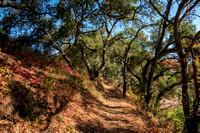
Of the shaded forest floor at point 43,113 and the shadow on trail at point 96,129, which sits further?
the shadow on trail at point 96,129

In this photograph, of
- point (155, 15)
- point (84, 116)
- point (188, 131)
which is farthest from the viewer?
point (155, 15)

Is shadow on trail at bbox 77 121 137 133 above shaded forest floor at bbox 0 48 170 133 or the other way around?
the other way around

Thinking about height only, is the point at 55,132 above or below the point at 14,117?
below

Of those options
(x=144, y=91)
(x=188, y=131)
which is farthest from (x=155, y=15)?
(x=188, y=131)

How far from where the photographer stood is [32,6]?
7.41 m

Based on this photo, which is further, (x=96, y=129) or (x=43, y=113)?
(x=96, y=129)

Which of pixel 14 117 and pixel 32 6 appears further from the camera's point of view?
pixel 32 6

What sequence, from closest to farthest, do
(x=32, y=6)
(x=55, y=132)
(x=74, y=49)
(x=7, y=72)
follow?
(x=55, y=132) → (x=7, y=72) → (x=32, y=6) → (x=74, y=49)

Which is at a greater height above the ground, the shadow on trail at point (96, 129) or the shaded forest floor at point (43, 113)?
the shaded forest floor at point (43, 113)

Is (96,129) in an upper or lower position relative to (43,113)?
lower

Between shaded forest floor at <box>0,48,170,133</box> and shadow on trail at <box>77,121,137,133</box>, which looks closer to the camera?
shaded forest floor at <box>0,48,170,133</box>

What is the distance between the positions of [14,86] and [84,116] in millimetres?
3209

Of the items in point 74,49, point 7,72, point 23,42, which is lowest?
point 7,72

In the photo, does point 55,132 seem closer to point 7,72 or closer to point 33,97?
point 33,97
